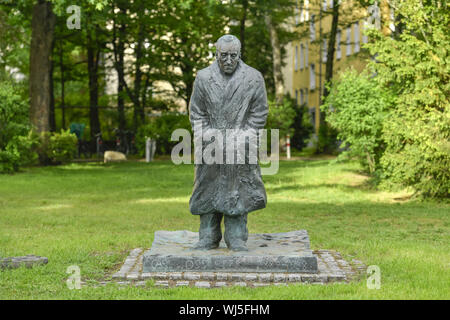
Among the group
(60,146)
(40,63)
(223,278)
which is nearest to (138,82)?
(60,146)

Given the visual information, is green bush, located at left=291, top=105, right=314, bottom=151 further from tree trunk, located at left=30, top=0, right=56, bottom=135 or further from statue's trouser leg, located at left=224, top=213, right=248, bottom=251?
statue's trouser leg, located at left=224, top=213, right=248, bottom=251

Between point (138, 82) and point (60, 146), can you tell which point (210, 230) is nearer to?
point (60, 146)

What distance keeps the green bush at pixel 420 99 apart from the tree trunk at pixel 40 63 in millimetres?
14407

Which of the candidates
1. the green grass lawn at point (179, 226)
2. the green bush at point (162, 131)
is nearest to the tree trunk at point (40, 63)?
the green grass lawn at point (179, 226)

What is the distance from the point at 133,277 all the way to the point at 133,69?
33.4 m

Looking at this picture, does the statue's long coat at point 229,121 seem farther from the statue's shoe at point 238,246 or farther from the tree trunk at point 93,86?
the tree trunk at point 93,86

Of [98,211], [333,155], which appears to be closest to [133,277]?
[98,211]

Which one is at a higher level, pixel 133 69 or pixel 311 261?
pixel 133 69

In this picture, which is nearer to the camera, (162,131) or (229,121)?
(229,121)

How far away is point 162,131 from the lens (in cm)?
3400

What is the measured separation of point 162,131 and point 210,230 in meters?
25.6
